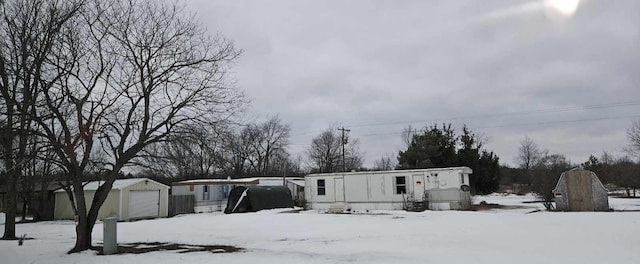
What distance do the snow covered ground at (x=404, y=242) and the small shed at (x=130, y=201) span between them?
10888mm

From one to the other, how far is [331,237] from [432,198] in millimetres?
13921

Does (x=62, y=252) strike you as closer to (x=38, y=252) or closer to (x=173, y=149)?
(x=38, y=252)

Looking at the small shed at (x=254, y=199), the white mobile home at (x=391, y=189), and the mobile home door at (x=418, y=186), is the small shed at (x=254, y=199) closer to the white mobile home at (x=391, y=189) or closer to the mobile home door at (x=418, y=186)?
the white mobile home at (x=391, y=189)

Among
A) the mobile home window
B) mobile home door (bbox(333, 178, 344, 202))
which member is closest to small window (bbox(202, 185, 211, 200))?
the mobile home window

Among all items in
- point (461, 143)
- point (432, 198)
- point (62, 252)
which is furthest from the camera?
point (461, 143)

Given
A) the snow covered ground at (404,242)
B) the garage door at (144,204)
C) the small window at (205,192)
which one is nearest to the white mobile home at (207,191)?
the small window at (205,192)

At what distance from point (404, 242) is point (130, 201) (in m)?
23.0

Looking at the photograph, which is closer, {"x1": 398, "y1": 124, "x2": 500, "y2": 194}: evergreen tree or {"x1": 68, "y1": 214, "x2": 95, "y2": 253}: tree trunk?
{"x1": 68, "y1": 214, "x2": 95, "y2": 253}: tree trunk

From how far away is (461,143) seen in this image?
42406 mm

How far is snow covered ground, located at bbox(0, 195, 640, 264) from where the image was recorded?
420 inches

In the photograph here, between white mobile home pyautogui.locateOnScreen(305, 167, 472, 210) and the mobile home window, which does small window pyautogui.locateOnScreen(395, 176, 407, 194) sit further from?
the mobile home window

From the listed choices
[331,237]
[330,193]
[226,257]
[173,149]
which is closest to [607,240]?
[331,237]

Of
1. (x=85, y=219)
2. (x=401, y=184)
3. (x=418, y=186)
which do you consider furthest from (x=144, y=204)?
(x=85, y=219)

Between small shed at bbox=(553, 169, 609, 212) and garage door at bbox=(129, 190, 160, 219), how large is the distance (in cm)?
2464
